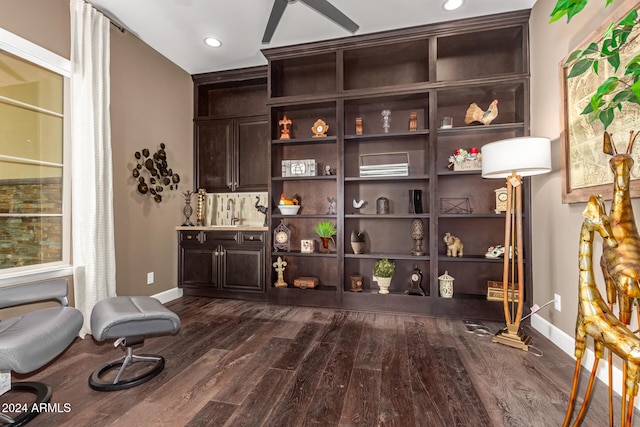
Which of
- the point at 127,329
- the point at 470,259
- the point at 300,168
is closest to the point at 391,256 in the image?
the point at 470,259

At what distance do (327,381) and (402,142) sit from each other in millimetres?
2591

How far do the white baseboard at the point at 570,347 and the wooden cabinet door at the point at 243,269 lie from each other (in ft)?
9.13

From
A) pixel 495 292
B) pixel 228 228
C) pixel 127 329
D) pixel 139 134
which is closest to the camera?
pixel 127 329

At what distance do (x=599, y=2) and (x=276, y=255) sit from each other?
10.8 feet

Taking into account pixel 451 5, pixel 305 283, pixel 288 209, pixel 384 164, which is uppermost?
pixel 451 5

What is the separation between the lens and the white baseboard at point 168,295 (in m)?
3.37

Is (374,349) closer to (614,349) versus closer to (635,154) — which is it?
(614,349)

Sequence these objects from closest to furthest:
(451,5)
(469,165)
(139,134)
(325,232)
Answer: (451,5)
(469,165)
(139,134)
(325,232)

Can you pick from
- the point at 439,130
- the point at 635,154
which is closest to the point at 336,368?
the point at 635,154

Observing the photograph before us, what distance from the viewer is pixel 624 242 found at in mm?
1150

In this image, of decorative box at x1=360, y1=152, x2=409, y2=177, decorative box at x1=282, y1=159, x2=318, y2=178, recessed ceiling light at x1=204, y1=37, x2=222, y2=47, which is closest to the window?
recessed ceiling light at x1=204, y1=37, x2=222, y2=47

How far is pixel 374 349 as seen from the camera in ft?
7.20

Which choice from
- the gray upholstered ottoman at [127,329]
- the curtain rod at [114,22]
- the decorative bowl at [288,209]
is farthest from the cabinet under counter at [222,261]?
the curtain rod at [114,22]

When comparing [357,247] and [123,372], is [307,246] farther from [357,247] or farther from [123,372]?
[123,372]
